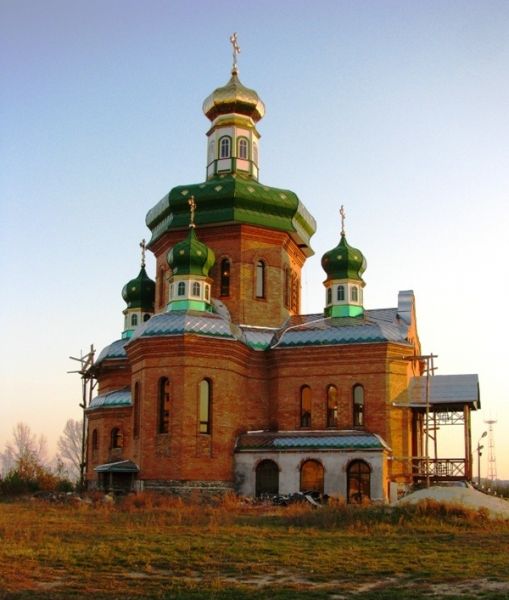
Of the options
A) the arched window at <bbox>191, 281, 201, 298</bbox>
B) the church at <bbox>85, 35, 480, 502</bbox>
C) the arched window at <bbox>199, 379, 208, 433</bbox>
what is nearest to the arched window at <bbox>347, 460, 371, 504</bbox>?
the church at <bbox>85, 35, 480, 502</bbox>

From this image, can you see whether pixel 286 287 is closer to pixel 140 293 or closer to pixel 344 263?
pixel 344 263

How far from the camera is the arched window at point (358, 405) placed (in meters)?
24.2

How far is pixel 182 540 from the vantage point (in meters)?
12.8

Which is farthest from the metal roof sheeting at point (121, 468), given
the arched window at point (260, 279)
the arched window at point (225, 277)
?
the arched window at point (260, 279)

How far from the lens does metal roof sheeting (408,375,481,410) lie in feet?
78.0

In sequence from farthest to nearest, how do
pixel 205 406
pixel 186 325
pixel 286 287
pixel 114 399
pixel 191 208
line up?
pixel 286 287 < pixel 114 399 < pixel 191 208 < pixel 205 406 < pixel 186 325

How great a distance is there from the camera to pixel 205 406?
23.5 metres

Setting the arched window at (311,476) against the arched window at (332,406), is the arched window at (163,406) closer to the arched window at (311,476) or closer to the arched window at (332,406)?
the arched window at (311,476)

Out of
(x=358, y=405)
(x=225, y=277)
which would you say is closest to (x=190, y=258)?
(x=225, y=277)

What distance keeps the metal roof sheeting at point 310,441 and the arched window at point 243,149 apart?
9.83 metres

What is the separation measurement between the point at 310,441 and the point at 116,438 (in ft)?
22.8

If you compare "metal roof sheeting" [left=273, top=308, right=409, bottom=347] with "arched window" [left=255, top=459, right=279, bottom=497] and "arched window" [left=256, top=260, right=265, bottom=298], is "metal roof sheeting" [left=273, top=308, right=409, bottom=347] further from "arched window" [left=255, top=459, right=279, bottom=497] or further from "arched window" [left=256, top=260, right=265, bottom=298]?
"arched window" [left=255, top=459, right=279, bottom=497]

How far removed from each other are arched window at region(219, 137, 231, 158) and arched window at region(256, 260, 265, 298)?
4411 mm

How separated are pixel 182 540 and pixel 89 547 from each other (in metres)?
1.43
